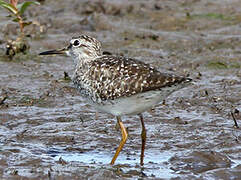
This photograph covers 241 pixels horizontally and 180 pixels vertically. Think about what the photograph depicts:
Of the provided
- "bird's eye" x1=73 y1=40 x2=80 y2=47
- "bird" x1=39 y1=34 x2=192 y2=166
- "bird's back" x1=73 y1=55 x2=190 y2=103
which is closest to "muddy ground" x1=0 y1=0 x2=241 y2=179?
"bird" x1=39 y1=34 x2=192 y2=166

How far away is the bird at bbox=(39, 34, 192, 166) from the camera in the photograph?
7.14 metres

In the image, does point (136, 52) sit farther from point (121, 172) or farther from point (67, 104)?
point (121, 172)

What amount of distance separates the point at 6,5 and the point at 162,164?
16.5 ft

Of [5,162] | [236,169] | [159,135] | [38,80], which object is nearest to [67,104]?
[38,80]

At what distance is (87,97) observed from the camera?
25.1ft

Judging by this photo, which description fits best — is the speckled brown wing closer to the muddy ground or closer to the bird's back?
the bird's back

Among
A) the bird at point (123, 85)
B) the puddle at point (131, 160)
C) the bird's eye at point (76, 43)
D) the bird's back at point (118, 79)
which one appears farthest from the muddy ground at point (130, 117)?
the bird's eye at point (76, 43)

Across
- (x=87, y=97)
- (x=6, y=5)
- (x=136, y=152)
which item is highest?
(x=6, y=5)

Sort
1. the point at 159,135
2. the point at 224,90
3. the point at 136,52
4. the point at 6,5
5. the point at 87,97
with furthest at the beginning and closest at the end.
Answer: the point at 136,52
the point at 6,5
the point at 224,90
the point at 159,135
the point at 87,97

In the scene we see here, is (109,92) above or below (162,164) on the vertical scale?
above

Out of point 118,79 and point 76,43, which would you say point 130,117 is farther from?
point 118,79

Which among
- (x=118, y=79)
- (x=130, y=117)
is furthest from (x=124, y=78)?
(x=130, y=117)

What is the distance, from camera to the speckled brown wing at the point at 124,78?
7117mm

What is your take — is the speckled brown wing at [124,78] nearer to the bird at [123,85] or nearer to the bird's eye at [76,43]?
the bird at [123,85]
